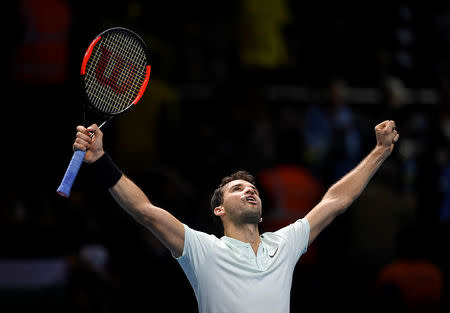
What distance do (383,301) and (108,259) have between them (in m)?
2.53

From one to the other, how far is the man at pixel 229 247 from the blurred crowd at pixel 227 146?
1981 millimetres

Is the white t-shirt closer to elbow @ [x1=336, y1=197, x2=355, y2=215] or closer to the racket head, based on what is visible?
elbow @ [x1=336, y1=197, x2=355, y2=215]

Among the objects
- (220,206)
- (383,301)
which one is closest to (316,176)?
(383,301)

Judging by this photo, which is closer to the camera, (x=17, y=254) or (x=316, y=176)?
(x=17, y=254)

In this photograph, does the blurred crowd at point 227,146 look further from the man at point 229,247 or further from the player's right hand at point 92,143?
Result: the player's right hand at point 92,143

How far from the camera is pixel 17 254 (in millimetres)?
8008

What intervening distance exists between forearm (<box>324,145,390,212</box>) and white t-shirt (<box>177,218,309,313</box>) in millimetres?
Result: 522

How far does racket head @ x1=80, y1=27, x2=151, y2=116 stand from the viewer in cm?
536

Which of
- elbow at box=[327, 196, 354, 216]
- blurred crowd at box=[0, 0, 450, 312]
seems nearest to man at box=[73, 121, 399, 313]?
elbow at box=[327, 196, 354, 216]

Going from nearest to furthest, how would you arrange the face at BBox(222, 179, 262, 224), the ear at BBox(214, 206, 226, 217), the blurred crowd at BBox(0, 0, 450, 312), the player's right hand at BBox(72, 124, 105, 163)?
1. the player's right hand at BBox(72, 124, 105, 163)
2. the face at BBox(222, 179, 262, 224)
3. the ear at BBox(214, 206, 226, 217)
4. the blurred crowd at BBox(0, 0, 450, 312)

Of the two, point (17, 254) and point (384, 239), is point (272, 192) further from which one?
point (17, 254)

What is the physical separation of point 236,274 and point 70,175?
110 centimetres

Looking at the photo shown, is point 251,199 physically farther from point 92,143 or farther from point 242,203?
point 92,143

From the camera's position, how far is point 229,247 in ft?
17.1
